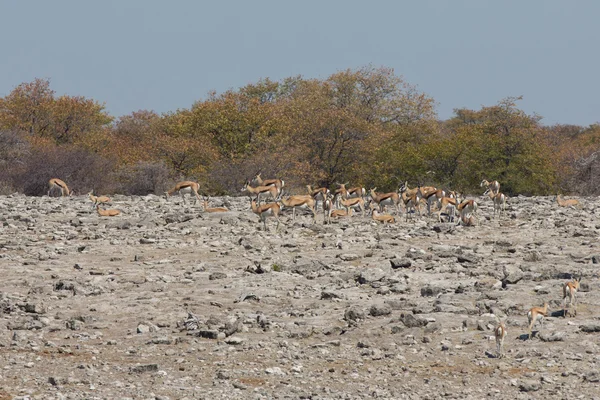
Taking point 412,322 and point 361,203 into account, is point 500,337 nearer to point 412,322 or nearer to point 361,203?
point 412,322

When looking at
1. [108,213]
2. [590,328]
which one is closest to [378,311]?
[590,328]

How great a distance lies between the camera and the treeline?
4128 cm

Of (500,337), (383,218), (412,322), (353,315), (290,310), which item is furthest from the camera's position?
(383,218)

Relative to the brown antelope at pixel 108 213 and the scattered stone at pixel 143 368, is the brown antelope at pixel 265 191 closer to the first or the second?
the brown antelope at pixel 108 213

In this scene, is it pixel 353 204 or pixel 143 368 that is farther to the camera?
pixel 353 204

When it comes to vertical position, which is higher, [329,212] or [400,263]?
[329,212]

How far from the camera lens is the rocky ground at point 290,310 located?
10.4 m

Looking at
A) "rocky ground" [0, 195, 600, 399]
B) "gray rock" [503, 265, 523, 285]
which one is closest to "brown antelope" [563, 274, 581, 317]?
"rocky ground" [0, 195, 600, 399]

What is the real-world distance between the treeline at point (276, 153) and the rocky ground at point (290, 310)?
1797 centimetres

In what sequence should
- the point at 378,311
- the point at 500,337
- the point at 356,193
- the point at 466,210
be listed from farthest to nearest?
the point at 356,193 → the point at 466,210 → the point at 378,311 → the point at 500,337

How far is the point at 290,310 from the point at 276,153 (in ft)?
92.9

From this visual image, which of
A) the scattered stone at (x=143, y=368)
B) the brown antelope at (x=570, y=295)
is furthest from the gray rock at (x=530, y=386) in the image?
the scattered stone at (x=143, y=368)

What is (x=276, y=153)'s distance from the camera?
41906 millimetres

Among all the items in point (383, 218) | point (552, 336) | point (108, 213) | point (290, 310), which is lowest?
point (290, 310)
